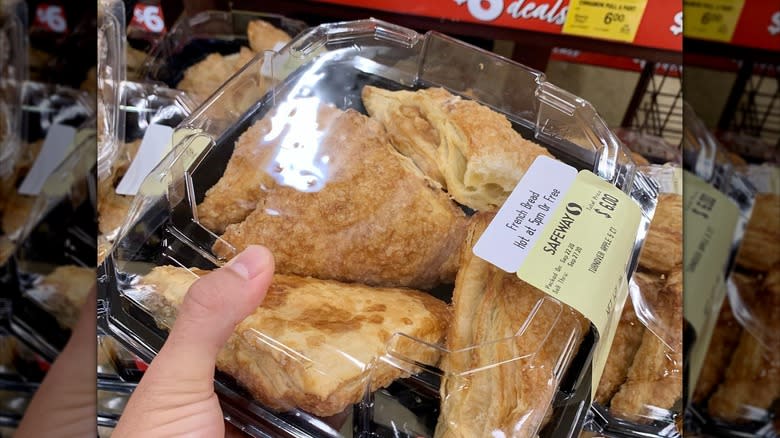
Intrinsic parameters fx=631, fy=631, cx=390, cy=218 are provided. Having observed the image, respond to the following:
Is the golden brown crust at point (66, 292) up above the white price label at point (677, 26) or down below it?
below

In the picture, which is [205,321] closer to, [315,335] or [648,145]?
[315,335]

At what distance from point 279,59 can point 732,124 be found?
31.6 inches

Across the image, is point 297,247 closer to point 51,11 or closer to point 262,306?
point 262,306

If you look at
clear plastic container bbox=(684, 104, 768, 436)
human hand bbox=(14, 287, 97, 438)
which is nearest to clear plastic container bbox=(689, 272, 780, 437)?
clear plastic container bbox=(684, 104, 768, 436)

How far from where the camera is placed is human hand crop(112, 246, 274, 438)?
2.56ft

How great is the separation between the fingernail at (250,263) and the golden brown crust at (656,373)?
0.59 metres

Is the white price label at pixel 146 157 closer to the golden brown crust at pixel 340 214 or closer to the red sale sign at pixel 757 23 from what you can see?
the golden brown crust at pixel 340 214

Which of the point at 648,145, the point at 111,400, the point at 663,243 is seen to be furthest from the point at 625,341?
the point at 111,400

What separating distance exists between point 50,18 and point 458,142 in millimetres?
629

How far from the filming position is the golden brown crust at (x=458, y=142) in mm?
1000

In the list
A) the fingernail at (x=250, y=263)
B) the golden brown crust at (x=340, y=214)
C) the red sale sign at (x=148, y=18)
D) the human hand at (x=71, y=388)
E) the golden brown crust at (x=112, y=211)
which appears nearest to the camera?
the human hand at (x=71, y=388)

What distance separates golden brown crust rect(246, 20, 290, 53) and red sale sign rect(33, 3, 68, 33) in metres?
0.95

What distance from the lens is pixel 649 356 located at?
989 millimetres

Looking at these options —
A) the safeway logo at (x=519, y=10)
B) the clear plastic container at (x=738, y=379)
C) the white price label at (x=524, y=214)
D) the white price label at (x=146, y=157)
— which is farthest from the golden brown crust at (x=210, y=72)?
the clear plastic container at (x=738, y=379)
